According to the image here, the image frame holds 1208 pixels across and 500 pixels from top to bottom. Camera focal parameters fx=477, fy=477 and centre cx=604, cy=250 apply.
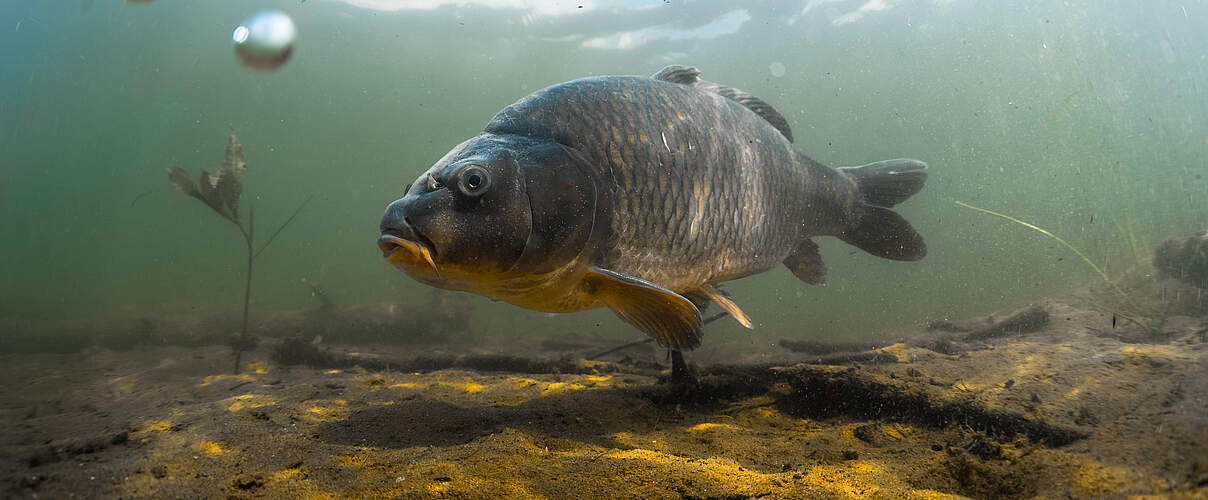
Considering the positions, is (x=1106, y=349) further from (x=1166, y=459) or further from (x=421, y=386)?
(x=421, y=386)

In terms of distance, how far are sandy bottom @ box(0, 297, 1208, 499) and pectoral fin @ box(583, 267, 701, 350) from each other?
49 centimetres

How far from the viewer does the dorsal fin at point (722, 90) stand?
11.0 feet

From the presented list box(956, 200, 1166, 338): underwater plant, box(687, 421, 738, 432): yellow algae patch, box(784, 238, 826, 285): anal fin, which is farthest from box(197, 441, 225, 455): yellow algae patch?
box(956, 200, 1166, 338): underwater plant

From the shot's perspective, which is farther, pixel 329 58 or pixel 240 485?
pixel 329 58

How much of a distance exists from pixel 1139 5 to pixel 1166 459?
51625 millimetres

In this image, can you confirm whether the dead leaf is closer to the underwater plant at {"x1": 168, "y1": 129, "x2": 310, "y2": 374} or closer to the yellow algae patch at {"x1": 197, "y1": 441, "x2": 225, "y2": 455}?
the underwater plant at {"x1": 168, "y1": 129, "x2": 310, "y2": 374}

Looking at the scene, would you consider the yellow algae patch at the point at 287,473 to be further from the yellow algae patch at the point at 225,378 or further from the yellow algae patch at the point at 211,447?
the yellow algae patch at the point at 225,378

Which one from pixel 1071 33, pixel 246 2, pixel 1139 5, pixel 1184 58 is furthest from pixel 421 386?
pixel 1184 58

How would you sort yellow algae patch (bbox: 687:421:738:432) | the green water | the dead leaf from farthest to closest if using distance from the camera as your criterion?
the green water < the dead leaf < yellow algae patch (bbox: 687:421:738:432)

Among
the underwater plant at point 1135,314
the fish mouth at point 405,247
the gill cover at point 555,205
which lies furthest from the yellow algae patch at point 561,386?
the underwater plant at point 1135,314

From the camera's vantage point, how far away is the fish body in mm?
1997

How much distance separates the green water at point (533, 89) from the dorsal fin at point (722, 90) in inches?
313

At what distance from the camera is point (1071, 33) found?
42.2 m

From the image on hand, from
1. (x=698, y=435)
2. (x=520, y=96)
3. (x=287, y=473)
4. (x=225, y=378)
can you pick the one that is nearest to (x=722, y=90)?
(x=698, y=435)
